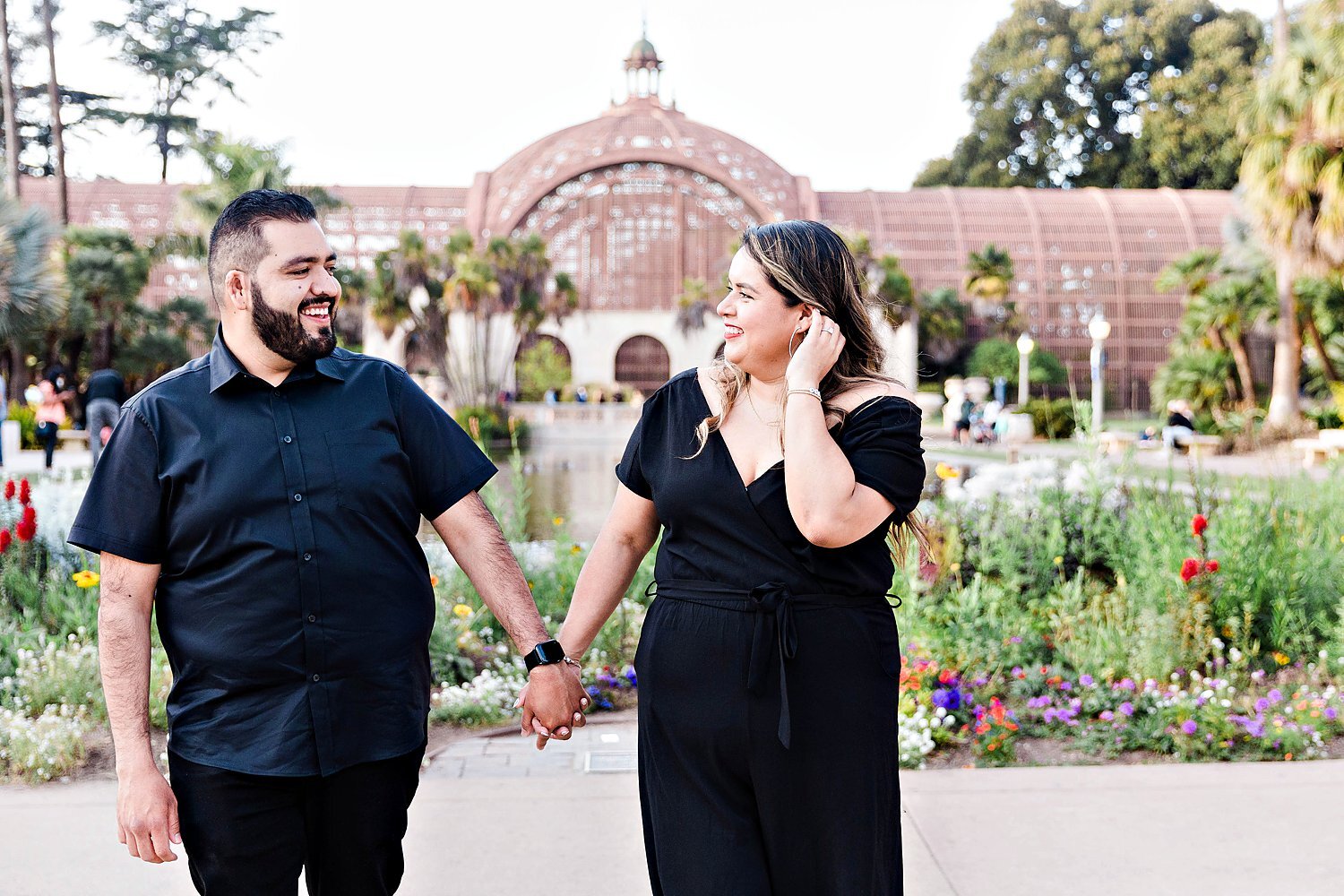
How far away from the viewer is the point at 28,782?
4.06 metres

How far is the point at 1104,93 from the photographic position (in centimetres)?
5631

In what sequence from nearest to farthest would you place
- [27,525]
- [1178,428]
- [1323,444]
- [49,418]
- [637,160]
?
1. [27,525]
2. [49,418]
3. [1323,444]
4. [1178,428]
5. [637,160]

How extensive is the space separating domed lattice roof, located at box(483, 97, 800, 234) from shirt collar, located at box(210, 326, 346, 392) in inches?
1584

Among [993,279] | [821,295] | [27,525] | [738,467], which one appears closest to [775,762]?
[738,467]

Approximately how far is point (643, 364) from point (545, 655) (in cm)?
4359

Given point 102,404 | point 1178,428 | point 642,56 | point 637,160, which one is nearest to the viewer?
point 102,404

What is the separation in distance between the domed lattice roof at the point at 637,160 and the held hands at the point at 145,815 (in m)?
40.5

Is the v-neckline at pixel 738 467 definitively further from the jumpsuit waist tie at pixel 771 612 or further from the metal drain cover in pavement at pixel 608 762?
the metal drain cover in pavement at pixel 608 762

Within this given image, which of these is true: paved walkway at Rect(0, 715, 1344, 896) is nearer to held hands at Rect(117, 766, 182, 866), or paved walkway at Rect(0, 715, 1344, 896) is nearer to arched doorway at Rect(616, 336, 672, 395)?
held hands at Rect(117, 766, 182, 866)

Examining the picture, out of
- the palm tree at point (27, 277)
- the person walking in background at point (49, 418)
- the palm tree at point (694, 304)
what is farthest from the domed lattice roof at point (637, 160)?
the person walking in background at point (49, 418)

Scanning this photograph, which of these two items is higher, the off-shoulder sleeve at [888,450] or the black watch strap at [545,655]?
the off-shoulder sleeve at [888,450]

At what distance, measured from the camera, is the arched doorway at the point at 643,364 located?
150 feet

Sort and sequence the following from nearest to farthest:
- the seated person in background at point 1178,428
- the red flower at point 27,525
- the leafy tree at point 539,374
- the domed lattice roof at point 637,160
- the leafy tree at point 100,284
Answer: the red flower at point 27,525
the seated person in background at point 1178,428
the leafy tree at point 100,284
the leafy tree at point 539,374
the domed lattice roof at point 637,160

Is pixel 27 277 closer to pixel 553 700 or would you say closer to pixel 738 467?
pixel 553 700
